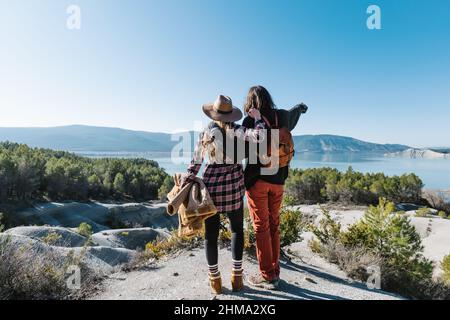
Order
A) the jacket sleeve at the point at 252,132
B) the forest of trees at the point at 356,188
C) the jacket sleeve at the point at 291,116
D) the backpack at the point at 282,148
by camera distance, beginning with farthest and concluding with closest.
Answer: the forest of trees at the point at 356,188 → the jacket sleeve at the point at 291,116 → the backpack at the point at 282,148 → the jacket sleeve at the point at 252,132

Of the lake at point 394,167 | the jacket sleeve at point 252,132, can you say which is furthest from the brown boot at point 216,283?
the jacket sleeve at point 252,132

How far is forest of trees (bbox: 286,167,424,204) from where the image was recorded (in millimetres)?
22109

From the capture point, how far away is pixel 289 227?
218 inches

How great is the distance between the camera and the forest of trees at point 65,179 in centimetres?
3359

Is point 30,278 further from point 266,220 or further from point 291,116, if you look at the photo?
point 291,116

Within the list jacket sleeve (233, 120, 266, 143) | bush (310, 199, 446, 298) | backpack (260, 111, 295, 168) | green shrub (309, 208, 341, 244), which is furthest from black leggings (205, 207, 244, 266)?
green shrub (309, 208, 341, 244)

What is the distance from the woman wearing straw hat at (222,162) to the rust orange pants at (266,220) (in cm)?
19

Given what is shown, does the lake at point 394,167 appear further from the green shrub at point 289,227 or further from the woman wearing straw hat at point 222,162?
the green shrub at point 289,227

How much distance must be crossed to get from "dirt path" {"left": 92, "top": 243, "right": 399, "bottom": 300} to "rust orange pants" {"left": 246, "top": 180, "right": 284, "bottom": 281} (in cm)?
32

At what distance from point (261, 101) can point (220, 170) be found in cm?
92

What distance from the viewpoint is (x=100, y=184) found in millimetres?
47781

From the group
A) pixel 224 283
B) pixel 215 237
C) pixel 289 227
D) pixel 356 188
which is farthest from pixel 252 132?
pixel 356 188
